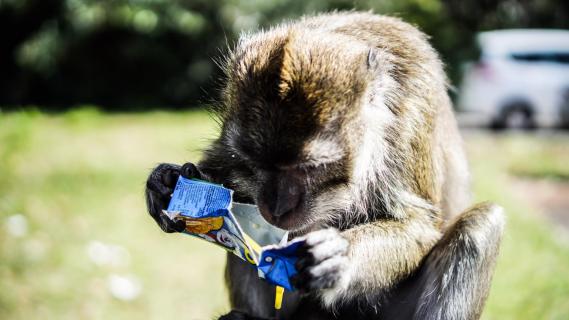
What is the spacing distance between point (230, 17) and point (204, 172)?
1178 cm

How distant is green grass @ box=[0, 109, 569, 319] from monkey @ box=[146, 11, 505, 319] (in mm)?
869

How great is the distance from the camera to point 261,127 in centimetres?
296

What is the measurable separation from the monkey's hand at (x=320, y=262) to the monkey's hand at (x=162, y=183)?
88 cm

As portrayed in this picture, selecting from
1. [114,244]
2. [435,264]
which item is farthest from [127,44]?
[435,264]

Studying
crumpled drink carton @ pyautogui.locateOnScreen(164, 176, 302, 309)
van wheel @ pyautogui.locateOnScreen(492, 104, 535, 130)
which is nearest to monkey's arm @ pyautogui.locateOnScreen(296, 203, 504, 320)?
crumpled drink carton @ pyautogui.locateOnScreen(164, 176, 302, 309)

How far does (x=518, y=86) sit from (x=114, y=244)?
12.6 m

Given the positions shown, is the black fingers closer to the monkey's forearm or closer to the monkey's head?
the monkey's head

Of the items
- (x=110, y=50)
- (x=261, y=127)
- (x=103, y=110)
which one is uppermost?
(x=261, y=127)

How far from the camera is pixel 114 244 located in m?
6.45

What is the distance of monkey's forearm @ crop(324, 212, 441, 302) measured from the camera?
3.31 meters

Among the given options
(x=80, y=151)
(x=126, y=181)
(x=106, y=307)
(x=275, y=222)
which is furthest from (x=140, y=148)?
(x=275, y=222)

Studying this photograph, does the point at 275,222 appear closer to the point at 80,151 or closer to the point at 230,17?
the point at 80,151

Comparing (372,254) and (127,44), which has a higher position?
(372,254)

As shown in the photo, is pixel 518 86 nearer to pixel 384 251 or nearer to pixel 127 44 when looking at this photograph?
pixel 127 44
